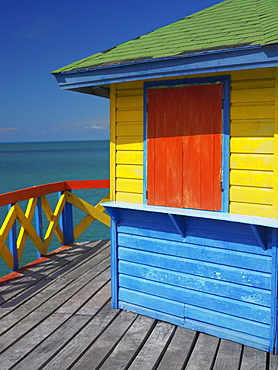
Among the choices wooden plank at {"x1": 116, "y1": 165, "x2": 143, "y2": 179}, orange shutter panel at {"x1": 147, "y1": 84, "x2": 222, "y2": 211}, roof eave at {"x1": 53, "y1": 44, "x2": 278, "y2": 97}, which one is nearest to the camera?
roof eave at {"x1": 53, "y1": 44, "x2": 278, "y2": 97}

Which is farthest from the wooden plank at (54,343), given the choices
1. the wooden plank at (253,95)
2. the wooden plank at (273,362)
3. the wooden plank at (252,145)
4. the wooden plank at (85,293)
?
the wooden plank at (253,95)

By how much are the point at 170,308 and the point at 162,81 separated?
8.39 feet

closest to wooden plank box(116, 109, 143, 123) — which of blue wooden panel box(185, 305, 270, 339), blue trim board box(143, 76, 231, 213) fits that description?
blue trim board box(143, 76, 231, 213)

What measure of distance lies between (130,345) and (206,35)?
10.8 ft

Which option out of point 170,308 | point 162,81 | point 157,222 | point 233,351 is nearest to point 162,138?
point 162,81

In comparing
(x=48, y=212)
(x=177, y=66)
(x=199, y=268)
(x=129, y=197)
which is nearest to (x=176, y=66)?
(x=177, y=66)

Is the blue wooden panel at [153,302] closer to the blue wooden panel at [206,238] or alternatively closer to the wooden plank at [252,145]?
the blue wooden panel at [206,238]

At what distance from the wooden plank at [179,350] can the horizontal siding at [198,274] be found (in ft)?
0.50

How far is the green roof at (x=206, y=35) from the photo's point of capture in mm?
3984

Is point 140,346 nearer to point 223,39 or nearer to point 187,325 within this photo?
point 187,325

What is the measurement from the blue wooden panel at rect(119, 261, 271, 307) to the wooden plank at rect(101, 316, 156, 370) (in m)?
0.51

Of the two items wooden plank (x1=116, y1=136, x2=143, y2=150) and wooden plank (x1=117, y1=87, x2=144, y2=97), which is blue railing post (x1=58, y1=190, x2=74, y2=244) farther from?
wooden plank (x1=117, y1=87, x2=144, y2=97)

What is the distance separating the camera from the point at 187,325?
4754 millimetres

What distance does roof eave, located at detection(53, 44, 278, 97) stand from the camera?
12.0ft
